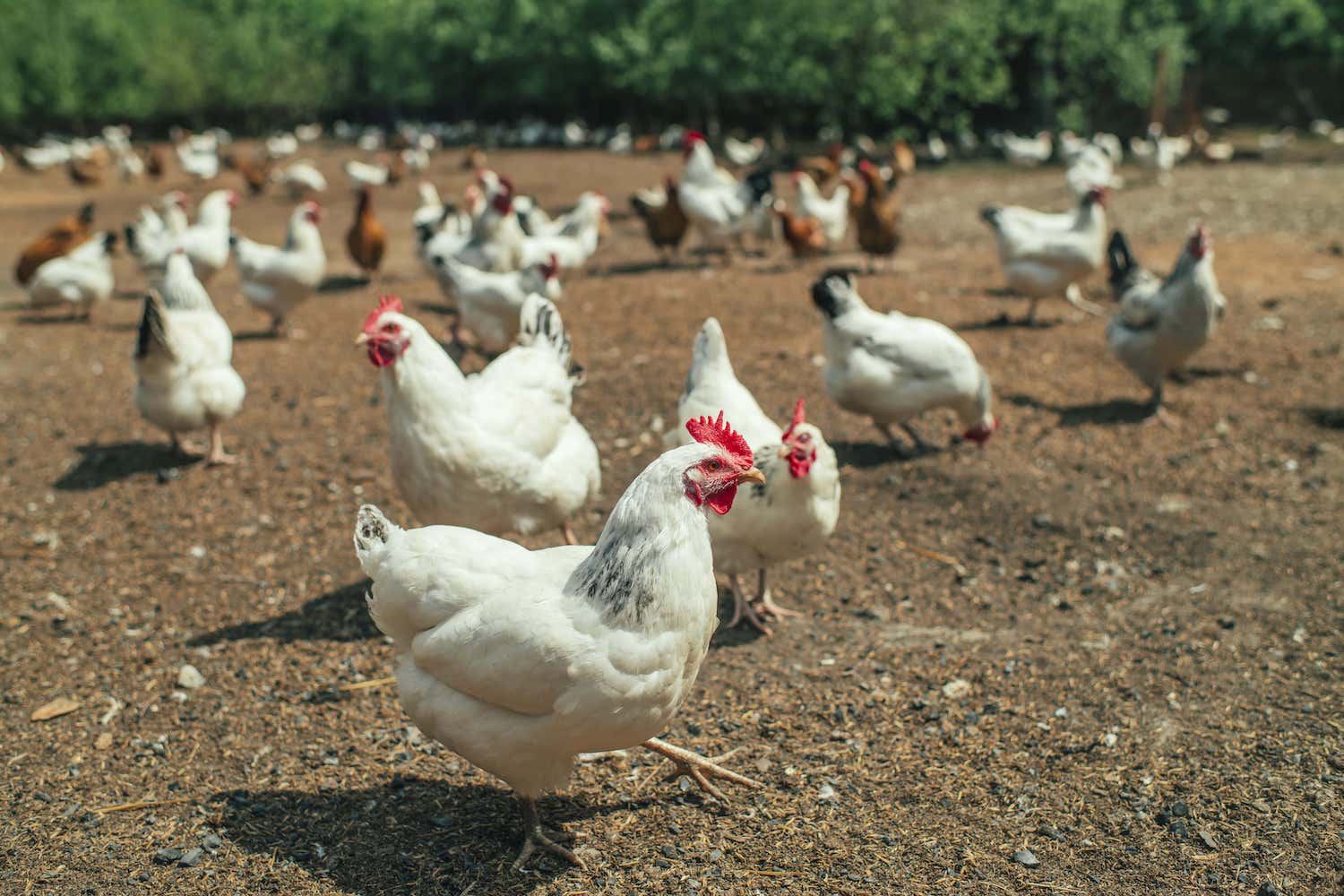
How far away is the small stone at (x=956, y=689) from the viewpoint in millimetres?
4738

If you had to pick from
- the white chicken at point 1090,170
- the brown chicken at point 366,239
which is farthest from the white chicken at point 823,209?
the brown chicken at point 366,239

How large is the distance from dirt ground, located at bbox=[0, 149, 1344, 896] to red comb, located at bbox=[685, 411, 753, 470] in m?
1.53

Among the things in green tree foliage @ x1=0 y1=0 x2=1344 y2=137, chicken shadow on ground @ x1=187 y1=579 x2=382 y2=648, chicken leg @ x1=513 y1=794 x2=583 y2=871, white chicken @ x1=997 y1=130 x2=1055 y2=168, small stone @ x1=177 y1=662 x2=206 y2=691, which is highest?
green tree foliage @ x1=0 y1=0 x2=1344 y2=137

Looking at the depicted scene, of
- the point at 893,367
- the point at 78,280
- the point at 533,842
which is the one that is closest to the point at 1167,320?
the point at 893,367

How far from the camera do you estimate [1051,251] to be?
10.5 m

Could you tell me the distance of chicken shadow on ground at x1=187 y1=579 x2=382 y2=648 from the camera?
5.30 m

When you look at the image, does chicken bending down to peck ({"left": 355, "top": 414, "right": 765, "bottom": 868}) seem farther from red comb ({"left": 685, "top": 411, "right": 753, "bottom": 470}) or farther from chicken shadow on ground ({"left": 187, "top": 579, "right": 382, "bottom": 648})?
chicken shadow on ground ({"left": 187, "top": 579, "right": 382, "bottom": 648})

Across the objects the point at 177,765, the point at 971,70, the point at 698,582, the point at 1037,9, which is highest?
the point at 1037,9

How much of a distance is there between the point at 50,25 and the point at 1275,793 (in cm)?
4818

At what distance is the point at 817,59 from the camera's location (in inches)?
1057

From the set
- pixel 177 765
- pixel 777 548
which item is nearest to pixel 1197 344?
pixel 777 548

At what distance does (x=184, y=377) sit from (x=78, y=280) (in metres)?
5.99

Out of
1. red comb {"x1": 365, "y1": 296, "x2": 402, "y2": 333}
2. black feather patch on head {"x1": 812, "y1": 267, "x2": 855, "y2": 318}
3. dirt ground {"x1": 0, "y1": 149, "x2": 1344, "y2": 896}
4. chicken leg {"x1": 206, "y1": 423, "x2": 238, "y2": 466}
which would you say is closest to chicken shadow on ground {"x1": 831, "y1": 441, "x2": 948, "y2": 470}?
dirt ground {"x1": 0, "y1": 149, "x2": 1344, "y2": 896}

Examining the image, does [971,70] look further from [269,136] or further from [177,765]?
[269,136]
